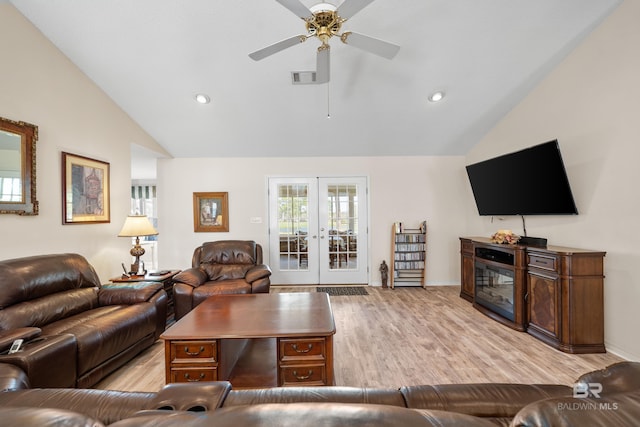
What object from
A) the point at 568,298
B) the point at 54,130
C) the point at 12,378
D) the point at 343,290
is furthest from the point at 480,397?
the point at 54,130

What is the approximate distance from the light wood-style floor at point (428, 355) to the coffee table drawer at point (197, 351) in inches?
17.7

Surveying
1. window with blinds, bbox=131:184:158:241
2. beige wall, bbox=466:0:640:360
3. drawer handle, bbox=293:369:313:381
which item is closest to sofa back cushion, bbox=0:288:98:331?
drawer handle, bbox=293:369:313:381

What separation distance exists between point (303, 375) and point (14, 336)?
1.81 metres

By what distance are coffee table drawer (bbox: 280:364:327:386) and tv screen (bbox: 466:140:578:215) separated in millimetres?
2991

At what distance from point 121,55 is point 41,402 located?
3295 millimetres

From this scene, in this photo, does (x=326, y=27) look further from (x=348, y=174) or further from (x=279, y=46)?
(x=348, y=174)

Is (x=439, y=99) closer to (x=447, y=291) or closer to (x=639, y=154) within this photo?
(x=639, y=154)

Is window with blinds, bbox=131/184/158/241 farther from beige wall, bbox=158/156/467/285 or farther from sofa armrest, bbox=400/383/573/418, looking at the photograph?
sofa armrest, bbox=400/383/573/418

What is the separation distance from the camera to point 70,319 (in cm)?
225

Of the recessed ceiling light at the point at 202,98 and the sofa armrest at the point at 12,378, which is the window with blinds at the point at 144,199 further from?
the sofa armrest at the point at 12,378

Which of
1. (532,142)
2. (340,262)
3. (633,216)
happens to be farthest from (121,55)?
(633,216)

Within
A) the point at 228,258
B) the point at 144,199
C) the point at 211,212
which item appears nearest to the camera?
the point at 228,258

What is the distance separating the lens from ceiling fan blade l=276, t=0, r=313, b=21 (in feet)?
5.74

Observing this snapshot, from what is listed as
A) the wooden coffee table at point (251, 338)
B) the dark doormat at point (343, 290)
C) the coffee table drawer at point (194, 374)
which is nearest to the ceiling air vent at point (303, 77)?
the wooden coffee table at point (251, 338)
